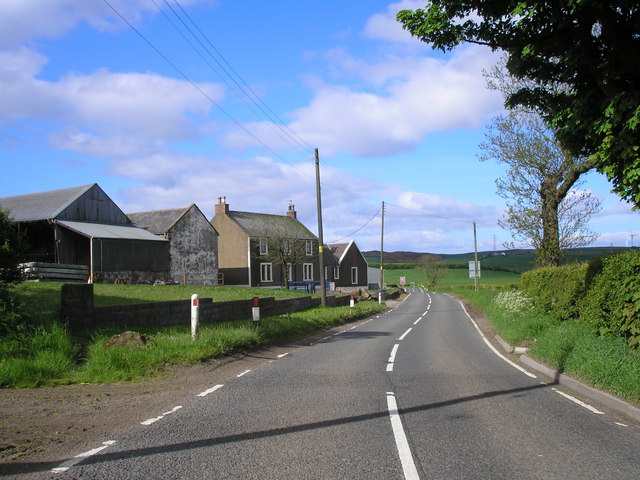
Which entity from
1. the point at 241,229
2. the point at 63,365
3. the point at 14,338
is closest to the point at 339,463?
the point at 63,365

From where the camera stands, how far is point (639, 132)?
8773 millimetres

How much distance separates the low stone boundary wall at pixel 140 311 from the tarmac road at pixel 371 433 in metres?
4.07

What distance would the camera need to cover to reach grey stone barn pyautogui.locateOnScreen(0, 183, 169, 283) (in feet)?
98.9

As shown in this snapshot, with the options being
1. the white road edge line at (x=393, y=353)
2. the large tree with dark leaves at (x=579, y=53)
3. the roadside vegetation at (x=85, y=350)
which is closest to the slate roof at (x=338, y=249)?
the white road edge line at (x=393, y=353)

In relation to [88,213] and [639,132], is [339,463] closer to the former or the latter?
[639,132]

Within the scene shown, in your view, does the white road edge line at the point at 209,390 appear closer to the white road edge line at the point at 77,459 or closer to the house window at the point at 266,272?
the white road edge line at the point at 77,459

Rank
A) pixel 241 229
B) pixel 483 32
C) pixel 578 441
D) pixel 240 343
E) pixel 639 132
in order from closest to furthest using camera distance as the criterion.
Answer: pixel 578 441, pixel 639 132, pixel 483 32, pixel 240 343, pixel 241 229

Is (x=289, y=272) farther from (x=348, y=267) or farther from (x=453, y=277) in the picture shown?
(x=453, y=277)

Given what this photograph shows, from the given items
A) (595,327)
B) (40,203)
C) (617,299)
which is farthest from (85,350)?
(40,203)

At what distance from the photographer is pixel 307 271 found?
58.7 m

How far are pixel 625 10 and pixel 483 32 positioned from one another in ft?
8.05

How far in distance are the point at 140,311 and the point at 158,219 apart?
106 feet

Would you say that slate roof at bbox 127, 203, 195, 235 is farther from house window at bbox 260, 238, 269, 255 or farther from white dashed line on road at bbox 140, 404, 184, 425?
white dashed line on road at bbox 140, 404, 184, 425

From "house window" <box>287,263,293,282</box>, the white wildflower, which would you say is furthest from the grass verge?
"house window" <box>287,263,293,282</box>
